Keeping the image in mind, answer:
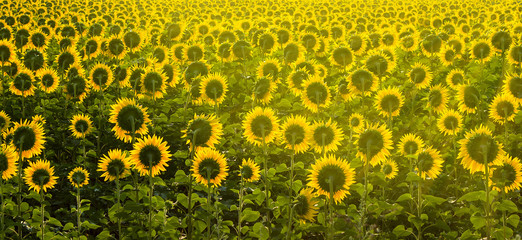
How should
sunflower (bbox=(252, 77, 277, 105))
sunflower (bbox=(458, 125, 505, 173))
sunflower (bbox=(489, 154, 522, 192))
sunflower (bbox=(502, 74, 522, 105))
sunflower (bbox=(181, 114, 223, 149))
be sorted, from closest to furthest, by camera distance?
sunflower (bbox=(458, 125, 505, 173)) → sunflower (bbox=(489, 154, 522, 192)) → sunflower (bbox=(181, 114, 223, 149)) → sunflower (bbox=(502, 74, 522, 105)) → sunflower (bbox=(252, 77, 277, 105))

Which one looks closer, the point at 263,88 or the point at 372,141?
the point at 372,141

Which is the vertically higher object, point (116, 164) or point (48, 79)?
point (48, 79)

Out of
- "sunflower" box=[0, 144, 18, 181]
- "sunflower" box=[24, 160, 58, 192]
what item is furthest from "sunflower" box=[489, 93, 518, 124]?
"sunflower" box=[0, 144, 18, 181]

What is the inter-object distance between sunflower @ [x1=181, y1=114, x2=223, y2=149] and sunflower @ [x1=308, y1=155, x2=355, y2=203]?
998mm

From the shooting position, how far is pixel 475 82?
870 cm

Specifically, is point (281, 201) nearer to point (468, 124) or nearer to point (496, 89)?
point (468, 124)

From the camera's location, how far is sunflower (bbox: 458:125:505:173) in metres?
3.74

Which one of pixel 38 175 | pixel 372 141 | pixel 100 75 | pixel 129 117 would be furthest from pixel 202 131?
pixel 100 75

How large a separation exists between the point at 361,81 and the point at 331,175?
254 cm

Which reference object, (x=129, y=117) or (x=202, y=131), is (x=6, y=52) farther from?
(x=202, y=131)

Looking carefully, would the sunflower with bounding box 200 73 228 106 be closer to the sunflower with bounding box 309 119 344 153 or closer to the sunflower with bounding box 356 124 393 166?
the sunflower with bounding box 309 119 344 153

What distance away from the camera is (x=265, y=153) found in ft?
14.1

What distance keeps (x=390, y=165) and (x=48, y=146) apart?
4352mm

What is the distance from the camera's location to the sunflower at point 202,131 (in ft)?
13.4
